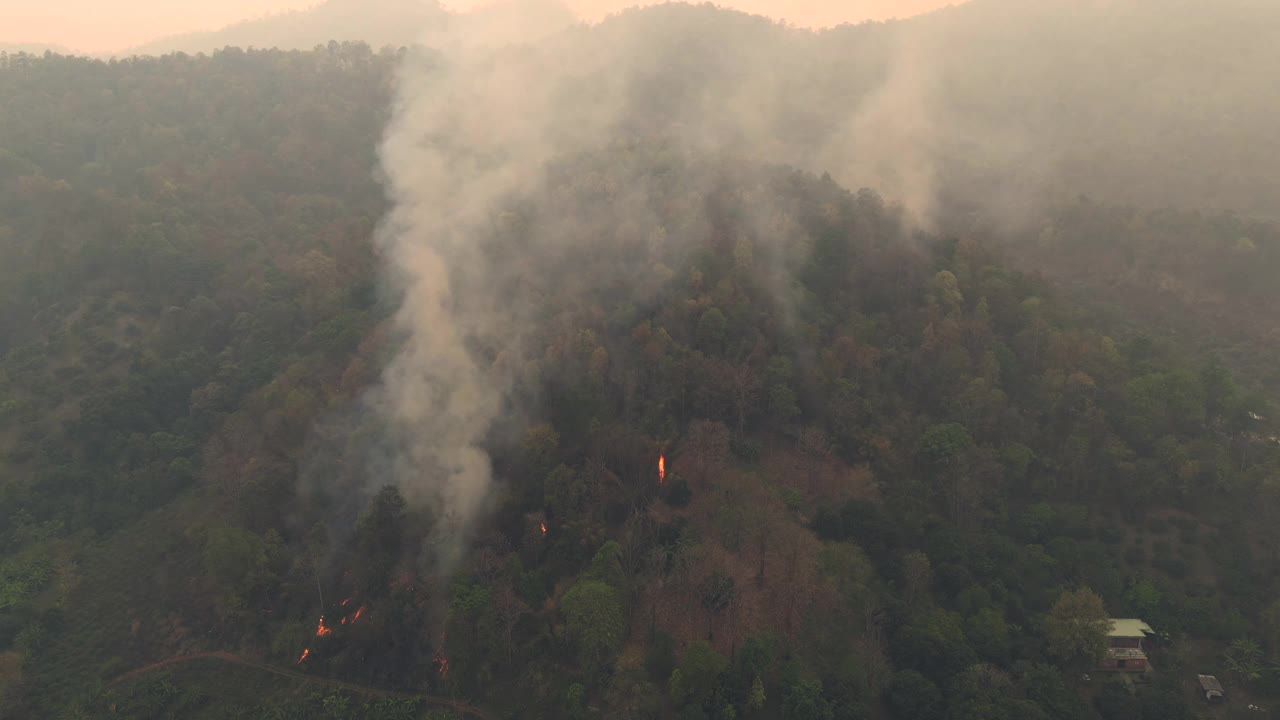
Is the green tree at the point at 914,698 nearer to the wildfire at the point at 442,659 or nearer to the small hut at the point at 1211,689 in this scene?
the small hut at the point at 1211,689

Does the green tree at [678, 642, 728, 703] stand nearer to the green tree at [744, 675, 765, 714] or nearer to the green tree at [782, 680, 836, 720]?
the green tree at [744, 675, 765, 714]

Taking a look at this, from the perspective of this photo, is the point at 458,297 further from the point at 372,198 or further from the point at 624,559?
Answer: the point at 372,198

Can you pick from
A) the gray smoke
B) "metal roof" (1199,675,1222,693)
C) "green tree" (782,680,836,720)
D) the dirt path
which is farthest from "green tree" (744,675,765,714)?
"metal roof" (1199,675,1222,693)

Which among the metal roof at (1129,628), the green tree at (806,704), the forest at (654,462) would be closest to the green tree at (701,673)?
the forest at (654,462)

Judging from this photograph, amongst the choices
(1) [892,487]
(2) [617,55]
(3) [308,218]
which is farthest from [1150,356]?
(2) [617,55]

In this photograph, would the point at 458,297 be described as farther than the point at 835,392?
Yes

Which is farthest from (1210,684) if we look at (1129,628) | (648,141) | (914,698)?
(648,141)

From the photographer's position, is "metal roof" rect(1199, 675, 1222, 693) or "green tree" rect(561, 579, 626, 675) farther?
"metal roof" rect(1199, 675, 1222, 693)
